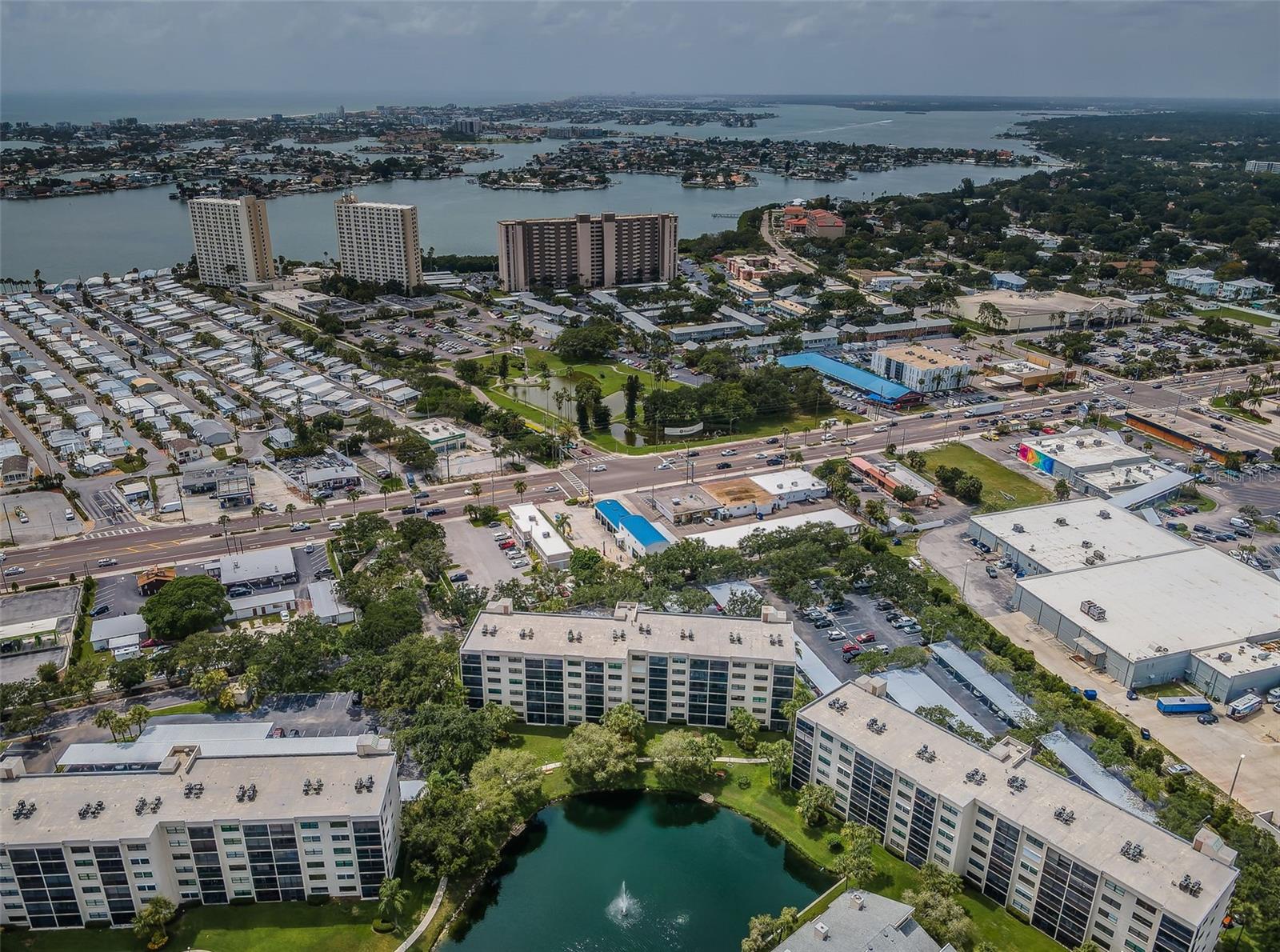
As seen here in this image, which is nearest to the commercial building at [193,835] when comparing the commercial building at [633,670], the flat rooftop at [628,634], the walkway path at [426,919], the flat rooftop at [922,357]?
the walkway path at [426,919]

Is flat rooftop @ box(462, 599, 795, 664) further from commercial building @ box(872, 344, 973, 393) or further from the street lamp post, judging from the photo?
commercial building @ box(872, 344, 973, 393)

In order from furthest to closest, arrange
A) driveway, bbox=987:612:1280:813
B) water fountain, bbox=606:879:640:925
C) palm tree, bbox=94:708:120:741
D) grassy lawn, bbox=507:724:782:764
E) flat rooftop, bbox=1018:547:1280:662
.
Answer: flat rooftop, bbox=1018:547:1280:662
grassy lawn, bbox=507:724:782:764
driveway, bbox=987:612:1280:813
palm tree, bbox=94:708:120:741
water fountain, bbox=606:879:640:925

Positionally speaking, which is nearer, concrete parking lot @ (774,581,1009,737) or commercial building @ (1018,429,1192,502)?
concrete parking lot @ (774,581,1009,737)

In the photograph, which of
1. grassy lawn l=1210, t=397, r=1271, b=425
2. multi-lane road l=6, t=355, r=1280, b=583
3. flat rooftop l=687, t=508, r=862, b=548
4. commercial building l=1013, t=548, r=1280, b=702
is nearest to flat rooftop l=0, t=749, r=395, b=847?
multi-lane road l=6, t=355, r=1280, b=583

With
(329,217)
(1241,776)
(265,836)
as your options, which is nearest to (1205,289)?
(1241,776)

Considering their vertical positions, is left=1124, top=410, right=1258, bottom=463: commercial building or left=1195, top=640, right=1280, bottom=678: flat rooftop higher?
left=1124, top=410, right=1258, bottom=463: commercial building

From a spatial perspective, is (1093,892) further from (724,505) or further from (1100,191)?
(1100,191)

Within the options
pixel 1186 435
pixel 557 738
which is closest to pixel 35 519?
pixel 557 738

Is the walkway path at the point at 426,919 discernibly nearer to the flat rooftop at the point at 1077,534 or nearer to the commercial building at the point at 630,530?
the commercial building at the point at 630,530
